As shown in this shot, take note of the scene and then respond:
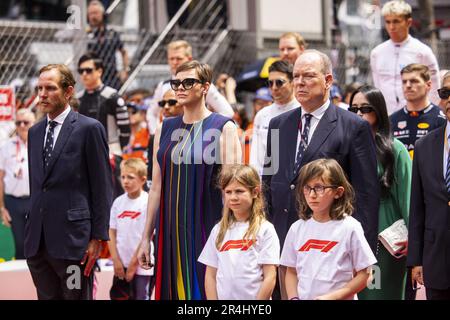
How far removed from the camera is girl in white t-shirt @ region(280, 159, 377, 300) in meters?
5.81

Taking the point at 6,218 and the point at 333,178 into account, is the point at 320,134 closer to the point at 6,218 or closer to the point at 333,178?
the point at 333,178

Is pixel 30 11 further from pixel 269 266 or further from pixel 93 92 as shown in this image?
pixel 269 266

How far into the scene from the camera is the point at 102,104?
33.9 feet

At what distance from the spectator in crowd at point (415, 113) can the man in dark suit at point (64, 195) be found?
2.97 meters

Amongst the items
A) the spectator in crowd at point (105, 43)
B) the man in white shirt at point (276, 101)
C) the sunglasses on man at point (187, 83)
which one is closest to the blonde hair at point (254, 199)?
the sunglasses on man at point (187, 83)

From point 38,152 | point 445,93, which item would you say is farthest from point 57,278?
point 445,93

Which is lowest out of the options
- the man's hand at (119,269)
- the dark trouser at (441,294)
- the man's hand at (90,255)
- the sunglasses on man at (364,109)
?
the man's hand at (119,269)

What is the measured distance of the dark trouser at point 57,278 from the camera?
697 centimetres

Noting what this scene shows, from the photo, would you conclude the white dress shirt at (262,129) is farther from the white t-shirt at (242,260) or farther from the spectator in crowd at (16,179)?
the spectator in crowd at (16,179)

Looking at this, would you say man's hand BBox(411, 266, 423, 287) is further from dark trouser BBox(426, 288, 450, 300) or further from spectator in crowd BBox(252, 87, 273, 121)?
spectator in crowd BBox(252, 87, 273, 121)

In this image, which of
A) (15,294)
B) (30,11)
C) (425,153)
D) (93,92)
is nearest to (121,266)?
(15,294)

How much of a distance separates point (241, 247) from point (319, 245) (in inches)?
21.7

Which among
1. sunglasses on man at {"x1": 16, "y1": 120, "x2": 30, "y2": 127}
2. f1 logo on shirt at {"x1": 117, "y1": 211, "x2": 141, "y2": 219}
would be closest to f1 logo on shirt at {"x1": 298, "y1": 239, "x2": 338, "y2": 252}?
f1 logo on shirt at {"x1": 117, "y1": 211, "x2": 141, "y2": 219}

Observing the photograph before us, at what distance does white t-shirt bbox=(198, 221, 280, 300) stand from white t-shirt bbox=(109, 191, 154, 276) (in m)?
2.89
